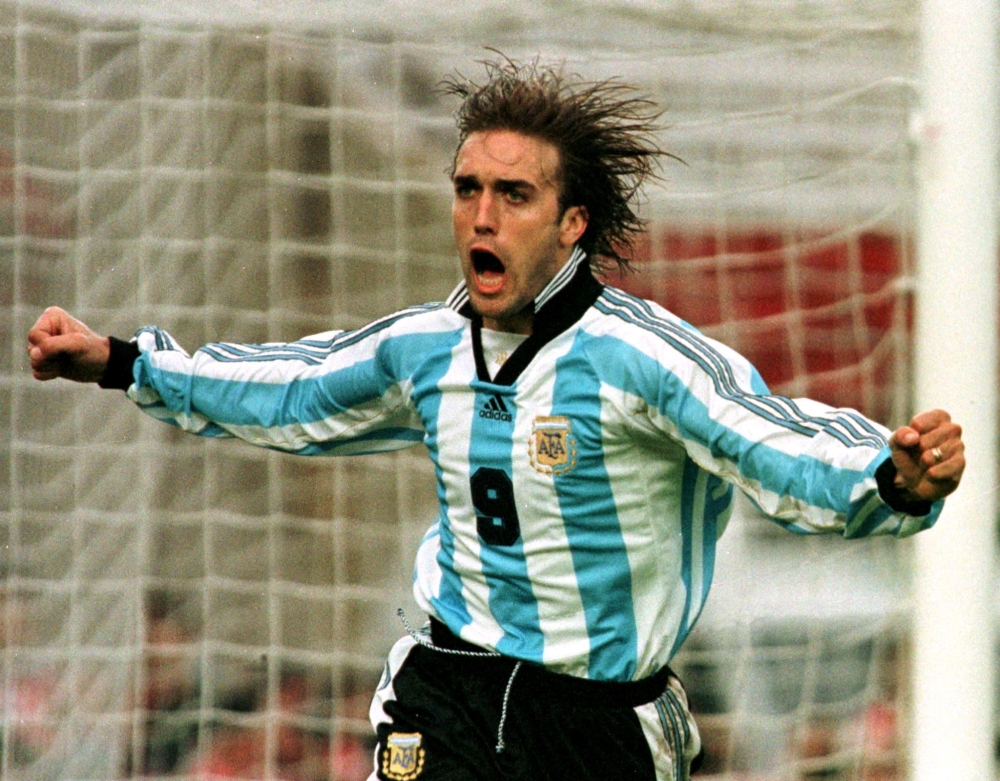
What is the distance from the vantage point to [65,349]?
3016 millimetres

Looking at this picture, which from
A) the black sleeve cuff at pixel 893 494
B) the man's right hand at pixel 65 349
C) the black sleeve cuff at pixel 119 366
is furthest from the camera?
the black sleeve cuff at pixel 119 366

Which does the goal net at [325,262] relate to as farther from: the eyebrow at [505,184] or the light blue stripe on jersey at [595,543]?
the light blue stripe on jersey at [595,543]

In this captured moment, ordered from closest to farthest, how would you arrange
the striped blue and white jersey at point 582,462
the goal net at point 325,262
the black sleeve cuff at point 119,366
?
the striped blue and white jersey at point 582,462, the black sleeve cuff at point 119,366, the goal net at point 325,262

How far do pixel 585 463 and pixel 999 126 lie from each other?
1629 mm

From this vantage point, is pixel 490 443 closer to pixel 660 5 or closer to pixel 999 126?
pixel 999 126

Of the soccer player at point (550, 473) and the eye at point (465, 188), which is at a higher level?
the eye at point (465, 188)

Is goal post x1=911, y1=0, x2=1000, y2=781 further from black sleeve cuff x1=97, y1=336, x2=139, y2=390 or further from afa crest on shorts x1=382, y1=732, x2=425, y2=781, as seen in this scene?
black sleeve cuff x1=97, y1=336, x2=139, y2=390

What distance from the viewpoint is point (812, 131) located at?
4801 mm

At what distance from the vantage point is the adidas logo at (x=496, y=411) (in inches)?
109

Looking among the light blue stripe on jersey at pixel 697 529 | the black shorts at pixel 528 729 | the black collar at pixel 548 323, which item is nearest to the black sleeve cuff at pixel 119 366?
the black collar at pixel 548 323

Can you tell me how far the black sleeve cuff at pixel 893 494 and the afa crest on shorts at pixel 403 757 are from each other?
3.22ft

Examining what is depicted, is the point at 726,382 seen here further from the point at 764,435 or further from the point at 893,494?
the point at 893,494

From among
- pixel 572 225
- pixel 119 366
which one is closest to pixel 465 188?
pixel 572 225

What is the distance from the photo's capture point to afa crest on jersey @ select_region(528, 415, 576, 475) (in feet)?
8.87
